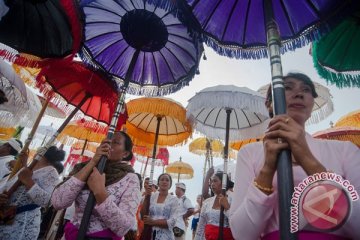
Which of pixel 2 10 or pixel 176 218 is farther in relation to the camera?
pixel 176 218

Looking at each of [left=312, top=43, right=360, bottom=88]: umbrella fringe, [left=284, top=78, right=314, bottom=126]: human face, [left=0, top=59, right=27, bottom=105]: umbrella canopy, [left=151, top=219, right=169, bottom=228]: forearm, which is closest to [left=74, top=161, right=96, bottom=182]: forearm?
[left=284, top=78, right=314, bottom=126]: human face

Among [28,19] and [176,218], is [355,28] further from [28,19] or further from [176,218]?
[176,218]

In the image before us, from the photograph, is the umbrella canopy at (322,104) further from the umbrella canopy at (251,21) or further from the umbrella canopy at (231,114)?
the umbrella canopy at (251,21)

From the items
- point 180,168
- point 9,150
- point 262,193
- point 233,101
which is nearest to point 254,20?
point 262,193

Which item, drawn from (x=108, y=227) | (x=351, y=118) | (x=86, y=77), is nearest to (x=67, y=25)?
(x=86, y=77)

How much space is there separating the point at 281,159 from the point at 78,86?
14.6ft

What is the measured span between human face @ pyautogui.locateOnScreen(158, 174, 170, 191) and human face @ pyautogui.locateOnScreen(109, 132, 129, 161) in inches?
166

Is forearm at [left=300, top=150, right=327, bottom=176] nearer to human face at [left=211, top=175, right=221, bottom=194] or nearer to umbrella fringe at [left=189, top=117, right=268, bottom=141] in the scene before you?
human face at [left=211, top=175, right=221, bottom=194]

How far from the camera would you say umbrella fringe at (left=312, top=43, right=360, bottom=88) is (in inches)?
114

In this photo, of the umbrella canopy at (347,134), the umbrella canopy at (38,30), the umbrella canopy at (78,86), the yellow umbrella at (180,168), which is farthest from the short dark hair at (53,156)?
the yellow umbrella at (180,168)

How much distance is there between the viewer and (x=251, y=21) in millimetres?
2230

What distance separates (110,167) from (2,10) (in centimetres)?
194

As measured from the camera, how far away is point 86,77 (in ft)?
13.0

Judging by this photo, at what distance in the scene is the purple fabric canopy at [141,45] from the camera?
3.31m
